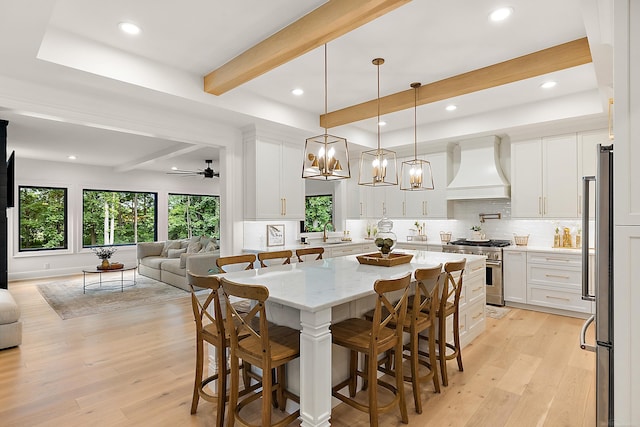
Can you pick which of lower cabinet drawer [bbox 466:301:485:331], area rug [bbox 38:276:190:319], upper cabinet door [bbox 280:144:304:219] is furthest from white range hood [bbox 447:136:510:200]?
area rug [bbox 38:276:190:319]

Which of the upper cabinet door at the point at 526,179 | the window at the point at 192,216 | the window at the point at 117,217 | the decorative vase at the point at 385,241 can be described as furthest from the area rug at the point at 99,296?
the upper cabinet door at the point at 526,179

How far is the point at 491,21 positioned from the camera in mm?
2717

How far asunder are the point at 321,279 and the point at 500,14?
235cm

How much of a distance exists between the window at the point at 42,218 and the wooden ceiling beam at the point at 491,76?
747 cm

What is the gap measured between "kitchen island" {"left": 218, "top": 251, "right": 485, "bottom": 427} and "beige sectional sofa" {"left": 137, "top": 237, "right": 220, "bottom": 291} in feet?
10.9

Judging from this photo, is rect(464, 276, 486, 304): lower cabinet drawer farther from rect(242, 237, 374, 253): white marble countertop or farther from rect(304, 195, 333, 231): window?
rect(304, 195, 333, 231): window

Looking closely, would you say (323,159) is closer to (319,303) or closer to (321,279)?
(321,279)

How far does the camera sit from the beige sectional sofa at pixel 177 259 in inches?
255

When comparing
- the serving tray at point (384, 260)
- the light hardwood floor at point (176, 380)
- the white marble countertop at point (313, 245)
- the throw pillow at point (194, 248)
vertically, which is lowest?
the light hardwood floor at point (176, 380)

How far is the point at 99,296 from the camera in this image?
235 inches

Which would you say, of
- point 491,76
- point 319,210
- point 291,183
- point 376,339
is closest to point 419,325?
point 376,339

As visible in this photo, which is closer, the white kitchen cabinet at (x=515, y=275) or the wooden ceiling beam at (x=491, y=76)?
the wooden ceiling beam at (x=491, y=76)

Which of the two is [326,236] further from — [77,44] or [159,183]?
[159,183]

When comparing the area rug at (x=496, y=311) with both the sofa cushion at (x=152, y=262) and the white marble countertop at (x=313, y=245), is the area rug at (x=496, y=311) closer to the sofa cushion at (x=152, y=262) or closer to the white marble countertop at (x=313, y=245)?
the white marble countertop at (x=313, y=245)
